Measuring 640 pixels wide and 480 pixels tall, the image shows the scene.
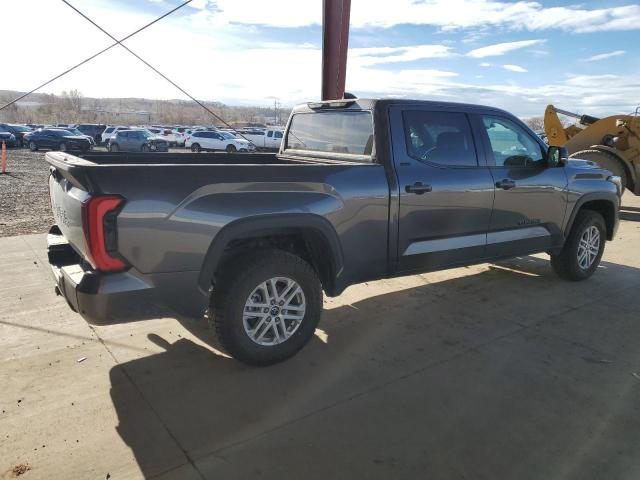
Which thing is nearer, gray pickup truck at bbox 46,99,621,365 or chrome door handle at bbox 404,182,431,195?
gray pickup truck at bbox 46,99,621,365

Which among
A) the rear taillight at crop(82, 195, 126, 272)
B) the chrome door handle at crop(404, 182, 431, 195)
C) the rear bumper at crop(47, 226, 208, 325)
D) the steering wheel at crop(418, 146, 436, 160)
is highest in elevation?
the steering wheel at crop(418, 146, 436, 160)

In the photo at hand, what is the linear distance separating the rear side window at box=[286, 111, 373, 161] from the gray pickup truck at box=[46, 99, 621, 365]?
0.02 m

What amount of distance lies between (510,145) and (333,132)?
5.88 ft

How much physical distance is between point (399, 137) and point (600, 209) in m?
3.34

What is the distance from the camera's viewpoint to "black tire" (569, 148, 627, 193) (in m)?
11.4

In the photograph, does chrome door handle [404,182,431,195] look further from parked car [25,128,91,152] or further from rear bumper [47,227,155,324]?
parked car [25,128,91,152]

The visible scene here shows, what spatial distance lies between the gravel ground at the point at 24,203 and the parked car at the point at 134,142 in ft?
36.6

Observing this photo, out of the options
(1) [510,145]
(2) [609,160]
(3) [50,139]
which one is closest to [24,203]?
(1) [510,145]

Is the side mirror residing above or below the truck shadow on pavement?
above

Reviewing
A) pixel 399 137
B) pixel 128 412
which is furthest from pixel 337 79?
pixel 128 412

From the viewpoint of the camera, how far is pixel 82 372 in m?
3.38

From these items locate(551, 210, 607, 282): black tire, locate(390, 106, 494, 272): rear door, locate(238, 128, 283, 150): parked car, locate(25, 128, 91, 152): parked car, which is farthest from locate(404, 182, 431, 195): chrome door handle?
locate(25, 128, 91, 152): parked car

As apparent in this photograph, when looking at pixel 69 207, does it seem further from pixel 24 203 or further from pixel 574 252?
pixel 24 203

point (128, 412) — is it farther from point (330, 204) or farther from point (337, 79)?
point (337, 79)
